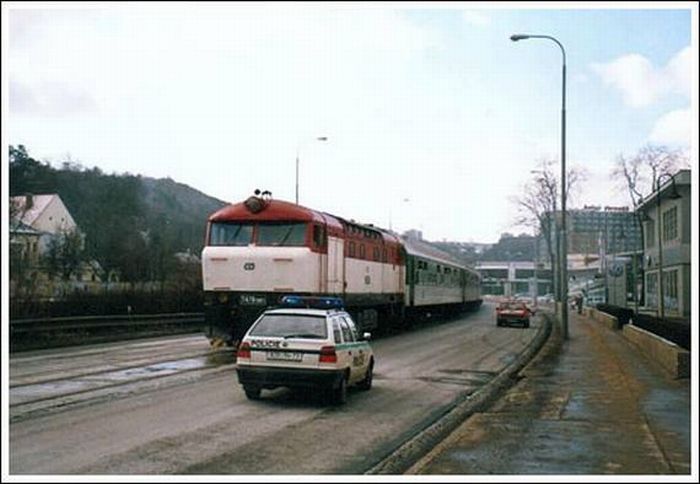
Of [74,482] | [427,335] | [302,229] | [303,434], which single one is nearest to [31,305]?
[302,229]

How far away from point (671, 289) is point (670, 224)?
147 inches

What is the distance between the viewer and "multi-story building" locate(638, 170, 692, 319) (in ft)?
131

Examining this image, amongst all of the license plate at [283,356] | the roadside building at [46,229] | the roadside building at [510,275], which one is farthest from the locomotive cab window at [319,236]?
the roadside building at [510,275]

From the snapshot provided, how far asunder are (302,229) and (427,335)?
44.5 ft

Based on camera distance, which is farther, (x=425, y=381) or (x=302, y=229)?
(x=302, y=229)

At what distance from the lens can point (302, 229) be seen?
950 inches

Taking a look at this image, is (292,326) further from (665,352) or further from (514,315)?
(514,315)

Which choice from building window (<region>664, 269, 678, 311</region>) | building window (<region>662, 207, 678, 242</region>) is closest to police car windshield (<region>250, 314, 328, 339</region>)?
building window (<region>662, 207, 678, 242</region>)

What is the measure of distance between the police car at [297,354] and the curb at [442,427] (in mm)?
1897

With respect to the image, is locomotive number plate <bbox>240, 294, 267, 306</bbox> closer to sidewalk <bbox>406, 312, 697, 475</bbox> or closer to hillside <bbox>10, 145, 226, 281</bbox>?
sidewalk <bbox>406, 312, 697, 475</bbox>

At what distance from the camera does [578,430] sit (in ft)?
39.0

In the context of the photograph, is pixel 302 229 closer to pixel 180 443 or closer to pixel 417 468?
pixel 180 443

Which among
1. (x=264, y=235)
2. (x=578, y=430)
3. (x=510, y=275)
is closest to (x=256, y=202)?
(x=264, y=235)

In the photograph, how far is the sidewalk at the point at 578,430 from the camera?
9438mm
